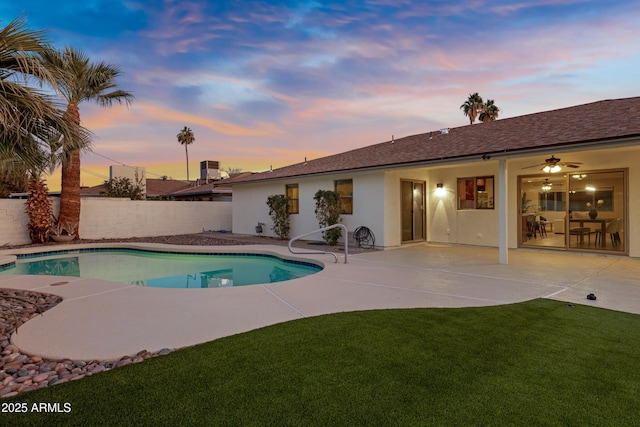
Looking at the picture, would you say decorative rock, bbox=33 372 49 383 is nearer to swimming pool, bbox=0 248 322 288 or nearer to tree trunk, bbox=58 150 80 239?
swimming pool, bbox=0 248 322 288

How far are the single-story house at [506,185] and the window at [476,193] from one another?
0.04 m

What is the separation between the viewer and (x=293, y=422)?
7.53ft

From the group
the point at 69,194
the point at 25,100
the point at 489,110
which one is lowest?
the point at 69,194

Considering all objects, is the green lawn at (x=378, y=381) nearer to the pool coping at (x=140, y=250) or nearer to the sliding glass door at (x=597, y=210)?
the pool coping at (x=140, y=250)

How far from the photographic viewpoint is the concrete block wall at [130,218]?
14.3 metres

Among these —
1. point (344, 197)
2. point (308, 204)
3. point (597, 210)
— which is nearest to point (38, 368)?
point (344, 197)

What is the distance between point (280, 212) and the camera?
15.7 meters

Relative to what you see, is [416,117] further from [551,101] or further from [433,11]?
[433,11]

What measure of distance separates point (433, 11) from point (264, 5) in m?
5.50

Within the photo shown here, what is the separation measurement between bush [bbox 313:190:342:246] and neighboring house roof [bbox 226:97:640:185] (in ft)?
3.20

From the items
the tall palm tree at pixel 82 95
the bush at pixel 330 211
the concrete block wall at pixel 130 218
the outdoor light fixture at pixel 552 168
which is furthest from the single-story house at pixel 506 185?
the tall palm tree at pixel 82 95

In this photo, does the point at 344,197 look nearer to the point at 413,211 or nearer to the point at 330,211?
the point at 330,211

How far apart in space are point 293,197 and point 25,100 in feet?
38.9

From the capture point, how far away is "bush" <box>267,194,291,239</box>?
1552 cm
